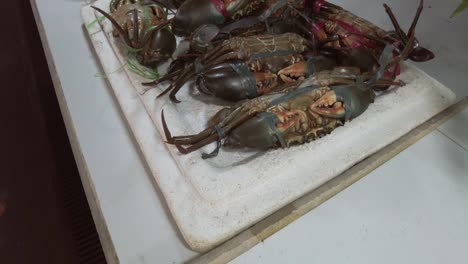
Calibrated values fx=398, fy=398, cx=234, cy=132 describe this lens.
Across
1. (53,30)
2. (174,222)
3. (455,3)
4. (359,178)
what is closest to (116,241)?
(174,222)

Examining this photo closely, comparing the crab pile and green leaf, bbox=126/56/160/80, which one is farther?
green leaf, bbox=126/56/160/80

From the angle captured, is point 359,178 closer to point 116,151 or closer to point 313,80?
point 313,80

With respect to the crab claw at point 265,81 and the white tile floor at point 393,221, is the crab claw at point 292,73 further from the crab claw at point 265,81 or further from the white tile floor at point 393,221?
the white tile floor at point 393,221

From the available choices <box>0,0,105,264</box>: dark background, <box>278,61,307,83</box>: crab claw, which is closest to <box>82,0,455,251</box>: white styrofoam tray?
<box>278,61,307,83</box>: crab claw

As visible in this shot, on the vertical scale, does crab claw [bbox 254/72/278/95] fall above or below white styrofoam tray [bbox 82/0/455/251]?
above

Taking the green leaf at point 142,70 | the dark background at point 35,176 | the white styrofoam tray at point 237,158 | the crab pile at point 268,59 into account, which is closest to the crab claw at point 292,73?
the crab pile at point 268,59

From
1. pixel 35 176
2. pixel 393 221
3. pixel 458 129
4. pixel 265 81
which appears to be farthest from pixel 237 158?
pixel 35 176

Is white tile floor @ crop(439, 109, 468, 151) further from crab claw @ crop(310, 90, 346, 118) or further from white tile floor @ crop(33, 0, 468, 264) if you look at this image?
crab claw @ crop(310, 90, 346, 118)
